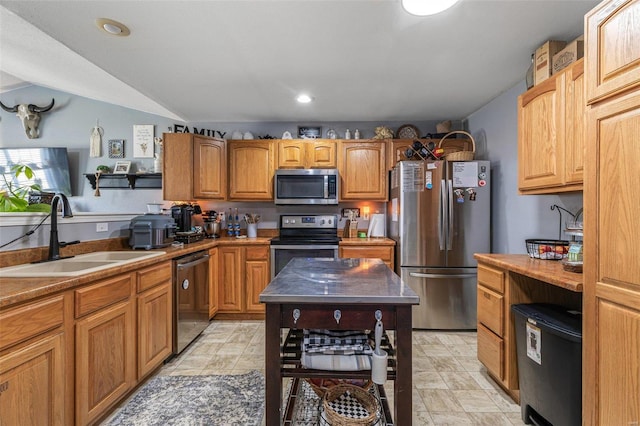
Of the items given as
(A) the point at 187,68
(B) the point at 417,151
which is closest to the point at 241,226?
(A) the point at 187,68

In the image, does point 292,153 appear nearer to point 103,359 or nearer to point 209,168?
point 209,168

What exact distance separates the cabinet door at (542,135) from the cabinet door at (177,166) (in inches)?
131

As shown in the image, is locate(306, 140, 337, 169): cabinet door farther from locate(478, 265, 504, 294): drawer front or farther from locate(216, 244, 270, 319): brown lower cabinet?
locate(478, 265, 504, 294): drawer front

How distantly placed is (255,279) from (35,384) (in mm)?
2157

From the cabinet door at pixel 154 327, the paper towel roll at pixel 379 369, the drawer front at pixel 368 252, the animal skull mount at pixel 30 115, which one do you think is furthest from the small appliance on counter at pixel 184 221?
the animal skull mount at pixel 30 115

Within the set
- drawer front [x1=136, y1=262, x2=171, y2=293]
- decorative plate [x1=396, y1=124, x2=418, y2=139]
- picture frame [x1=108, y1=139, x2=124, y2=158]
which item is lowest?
drawer front [x1=136, y1=262, x2=171, y2=293]

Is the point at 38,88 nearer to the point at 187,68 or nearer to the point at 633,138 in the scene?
the point at 187,68

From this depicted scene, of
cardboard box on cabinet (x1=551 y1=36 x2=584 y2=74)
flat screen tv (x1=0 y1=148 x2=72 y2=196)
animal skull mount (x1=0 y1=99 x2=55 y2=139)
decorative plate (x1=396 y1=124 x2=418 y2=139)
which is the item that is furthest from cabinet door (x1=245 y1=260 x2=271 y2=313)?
animal skull mount (x1=0 y1=99 x2=55 y2=139)

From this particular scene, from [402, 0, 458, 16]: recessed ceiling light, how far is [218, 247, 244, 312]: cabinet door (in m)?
2.82

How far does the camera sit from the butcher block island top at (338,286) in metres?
1.16

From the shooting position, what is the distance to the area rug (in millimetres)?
1714

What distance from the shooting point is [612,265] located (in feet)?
3.84

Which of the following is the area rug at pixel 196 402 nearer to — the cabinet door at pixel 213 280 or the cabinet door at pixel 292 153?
the cabinet door at pixel 213 280

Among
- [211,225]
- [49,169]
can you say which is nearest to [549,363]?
[211,225]
